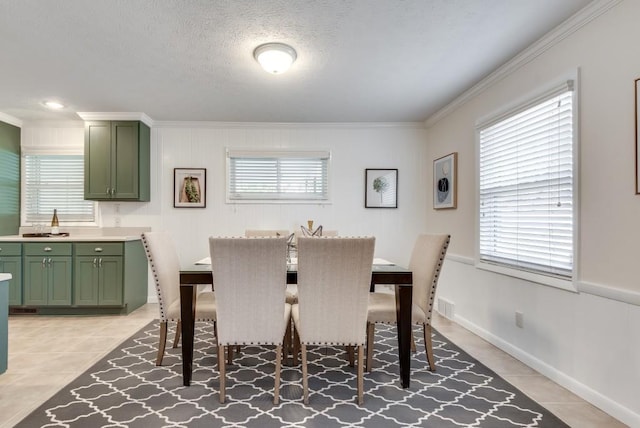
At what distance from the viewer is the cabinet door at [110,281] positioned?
4.00 m

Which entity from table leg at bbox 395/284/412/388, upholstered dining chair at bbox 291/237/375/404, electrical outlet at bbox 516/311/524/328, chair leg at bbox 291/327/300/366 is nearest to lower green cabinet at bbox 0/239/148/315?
chair leg at bbox 291/327/300/366

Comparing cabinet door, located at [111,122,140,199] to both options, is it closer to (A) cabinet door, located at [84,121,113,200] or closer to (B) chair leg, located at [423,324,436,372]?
(A) cabinet door, located at [84,121,113,200]

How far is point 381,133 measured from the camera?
4766 mm

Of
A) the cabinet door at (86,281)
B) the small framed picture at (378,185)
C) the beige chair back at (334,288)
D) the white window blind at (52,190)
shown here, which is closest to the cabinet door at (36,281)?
the cabinet door at (86,281)

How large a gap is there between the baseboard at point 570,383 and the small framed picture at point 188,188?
3.65 metres

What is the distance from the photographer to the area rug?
191 cm

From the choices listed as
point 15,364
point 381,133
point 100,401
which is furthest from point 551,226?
point 15,364

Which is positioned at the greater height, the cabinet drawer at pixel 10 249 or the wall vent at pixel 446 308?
the cabinet drawer at pixel 10 249

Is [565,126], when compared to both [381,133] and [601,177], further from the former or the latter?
[381,133]

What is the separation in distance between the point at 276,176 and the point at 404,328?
300 cm

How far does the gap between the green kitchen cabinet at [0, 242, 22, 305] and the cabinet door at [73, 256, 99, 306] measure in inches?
24.2

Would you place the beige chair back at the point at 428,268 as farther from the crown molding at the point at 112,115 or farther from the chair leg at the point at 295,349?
the crown molding at the point at 112,115

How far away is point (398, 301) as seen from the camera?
91.0 inches

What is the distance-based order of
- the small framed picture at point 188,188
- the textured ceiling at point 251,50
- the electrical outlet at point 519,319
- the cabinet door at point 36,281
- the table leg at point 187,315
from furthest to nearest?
the small framed picture at point 188,188
the cabinet door at point 36,281
the electrical outlet at point 519,319
the table leg at point 187,315
the textured ceiling at point 251,50
